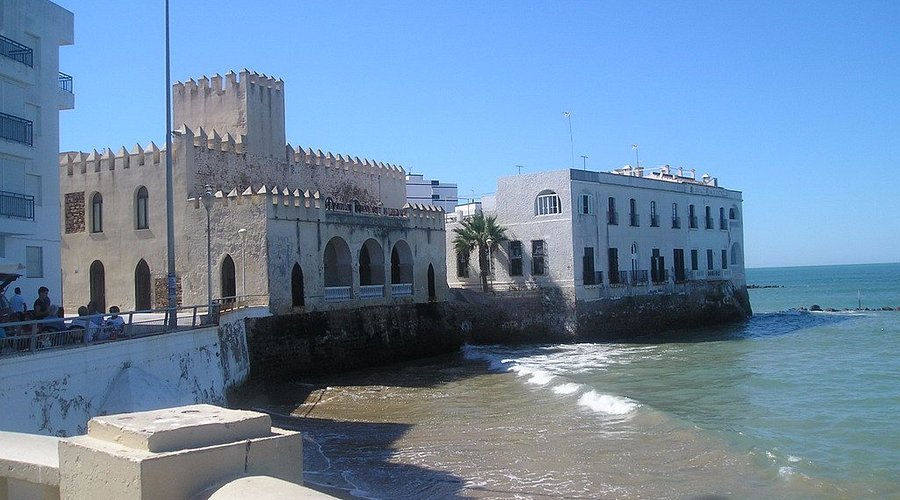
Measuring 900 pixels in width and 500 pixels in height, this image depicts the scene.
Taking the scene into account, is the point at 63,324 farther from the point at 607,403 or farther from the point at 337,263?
the point at 337,263

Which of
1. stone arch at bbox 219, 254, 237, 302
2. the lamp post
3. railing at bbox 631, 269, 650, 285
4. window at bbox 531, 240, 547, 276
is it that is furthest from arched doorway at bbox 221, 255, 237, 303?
railing at bbox 631, 269, 650, 285

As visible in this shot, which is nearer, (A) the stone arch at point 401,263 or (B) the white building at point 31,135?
(B) the white building at point 31,135

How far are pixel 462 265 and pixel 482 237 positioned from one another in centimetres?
273

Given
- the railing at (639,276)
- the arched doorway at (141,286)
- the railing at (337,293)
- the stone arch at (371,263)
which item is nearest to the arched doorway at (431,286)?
the stone arch at (371,263)

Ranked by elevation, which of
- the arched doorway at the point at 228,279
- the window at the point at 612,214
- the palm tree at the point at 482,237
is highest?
the window at the point at 612,214

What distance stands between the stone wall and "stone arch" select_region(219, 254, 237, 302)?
2510 millimetres

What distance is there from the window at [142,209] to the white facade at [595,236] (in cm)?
1851

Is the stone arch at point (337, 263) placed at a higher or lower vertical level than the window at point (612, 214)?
lower

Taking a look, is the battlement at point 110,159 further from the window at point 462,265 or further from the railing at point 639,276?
the railing at point 639,276

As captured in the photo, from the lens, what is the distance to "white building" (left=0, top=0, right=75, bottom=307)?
818 inches

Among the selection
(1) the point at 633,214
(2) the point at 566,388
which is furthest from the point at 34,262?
(1) the point at 633,214

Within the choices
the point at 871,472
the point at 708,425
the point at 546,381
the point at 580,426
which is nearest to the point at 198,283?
the point at 546,381

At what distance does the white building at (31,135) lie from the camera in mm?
20766

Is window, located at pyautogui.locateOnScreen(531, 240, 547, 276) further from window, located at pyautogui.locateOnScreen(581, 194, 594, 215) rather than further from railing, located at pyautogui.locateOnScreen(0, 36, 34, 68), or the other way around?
railing, located at pyautogui.locateOnScreen(0, 36, 34, 68)
